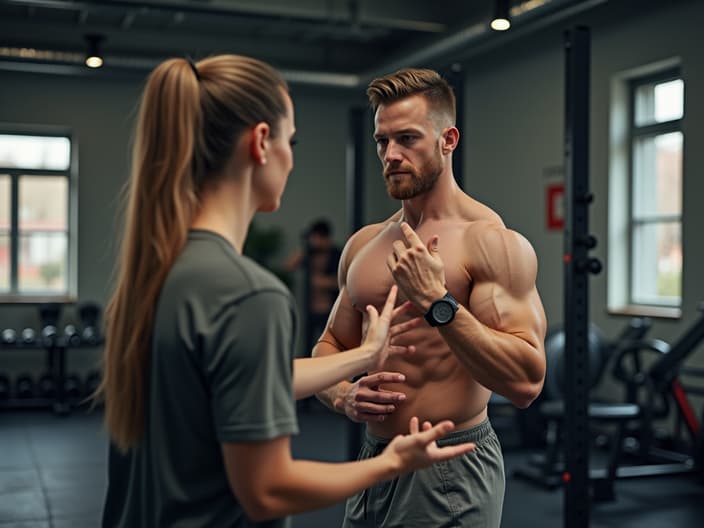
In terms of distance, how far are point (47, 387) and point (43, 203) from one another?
1773 mm

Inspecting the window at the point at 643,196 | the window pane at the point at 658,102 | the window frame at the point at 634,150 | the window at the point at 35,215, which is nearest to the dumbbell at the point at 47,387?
the window at the point at 35,215

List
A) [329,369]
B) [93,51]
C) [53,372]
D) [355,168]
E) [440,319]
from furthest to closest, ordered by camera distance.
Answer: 1. [53,372]
2. [93,51]
3. [355,168]
4. [440,319]
5. [329,369]

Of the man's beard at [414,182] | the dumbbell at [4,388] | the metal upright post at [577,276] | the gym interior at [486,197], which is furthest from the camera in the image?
the dumbbell at [4,388]

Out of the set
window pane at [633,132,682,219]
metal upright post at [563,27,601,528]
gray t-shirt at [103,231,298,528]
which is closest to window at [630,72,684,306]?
window pane at [633,132,682,219]

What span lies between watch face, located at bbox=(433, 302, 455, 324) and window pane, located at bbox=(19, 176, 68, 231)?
23.4 ft

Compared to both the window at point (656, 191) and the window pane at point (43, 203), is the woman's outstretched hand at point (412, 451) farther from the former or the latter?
the window pane at point (43, 203)

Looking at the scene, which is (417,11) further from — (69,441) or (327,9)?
(69,441)

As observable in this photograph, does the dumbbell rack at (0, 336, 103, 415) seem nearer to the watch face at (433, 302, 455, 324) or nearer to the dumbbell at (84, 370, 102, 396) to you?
the dumbbell at (84, 370, 102, 396)

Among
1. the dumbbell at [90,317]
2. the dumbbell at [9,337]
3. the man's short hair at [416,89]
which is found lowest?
the dumbbell at [9,337]

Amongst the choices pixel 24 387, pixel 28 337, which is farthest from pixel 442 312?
pixel 24 387

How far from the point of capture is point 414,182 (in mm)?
1869

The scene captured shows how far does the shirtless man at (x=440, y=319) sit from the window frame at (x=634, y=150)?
168 inches

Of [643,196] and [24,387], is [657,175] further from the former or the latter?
[24,387]

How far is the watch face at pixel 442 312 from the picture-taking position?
162 centimetres
